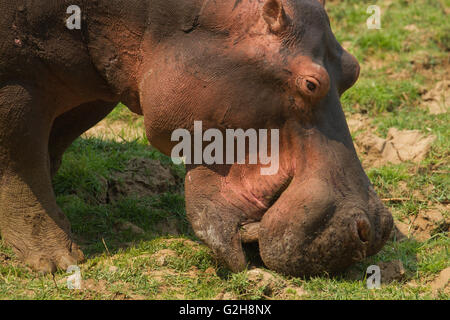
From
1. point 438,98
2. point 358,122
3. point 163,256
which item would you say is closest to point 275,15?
point 163,256

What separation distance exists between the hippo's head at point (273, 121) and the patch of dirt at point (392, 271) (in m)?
0.35

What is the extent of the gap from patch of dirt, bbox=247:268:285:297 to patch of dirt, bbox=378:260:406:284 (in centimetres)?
76

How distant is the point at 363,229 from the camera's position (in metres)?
4.00

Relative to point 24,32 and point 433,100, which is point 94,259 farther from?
point 433,100

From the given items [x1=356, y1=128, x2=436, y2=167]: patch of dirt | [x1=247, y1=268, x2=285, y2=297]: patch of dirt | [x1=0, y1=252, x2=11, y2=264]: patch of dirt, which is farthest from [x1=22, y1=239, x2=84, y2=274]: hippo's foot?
[x1=356, y1=128, x2=436, y2=167]: patch of dirt

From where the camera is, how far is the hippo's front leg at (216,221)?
4.02 metres

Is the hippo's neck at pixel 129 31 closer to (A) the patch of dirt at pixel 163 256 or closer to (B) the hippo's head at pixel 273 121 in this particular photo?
(B) the hippo's head at pixel 273 121

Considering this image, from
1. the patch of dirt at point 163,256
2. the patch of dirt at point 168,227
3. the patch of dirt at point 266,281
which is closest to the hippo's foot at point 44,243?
the patch of dirt at point 163,256

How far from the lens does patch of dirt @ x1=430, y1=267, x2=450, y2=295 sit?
164 inches

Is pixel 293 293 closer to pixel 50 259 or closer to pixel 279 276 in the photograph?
pixel 279 276

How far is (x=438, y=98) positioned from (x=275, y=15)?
12.5ft

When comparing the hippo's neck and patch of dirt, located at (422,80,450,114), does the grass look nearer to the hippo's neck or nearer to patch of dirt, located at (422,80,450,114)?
patch of dirt, located at (422,80,450,114)

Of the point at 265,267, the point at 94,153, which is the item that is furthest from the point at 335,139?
the point at 94,153
